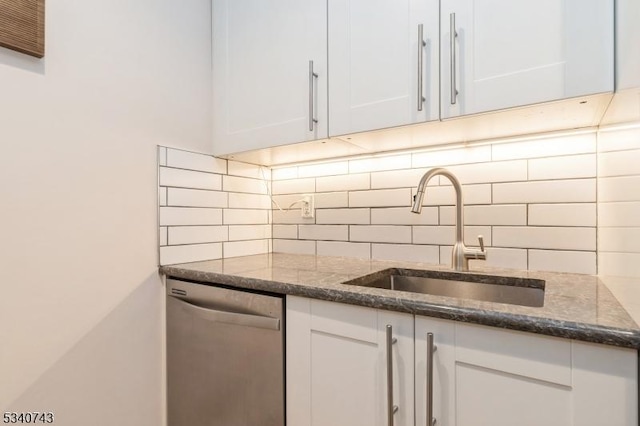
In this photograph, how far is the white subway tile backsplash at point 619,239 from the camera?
27.7 inches

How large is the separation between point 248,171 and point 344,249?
24.3 inches

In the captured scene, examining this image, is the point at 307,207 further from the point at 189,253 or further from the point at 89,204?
the point at 89,204

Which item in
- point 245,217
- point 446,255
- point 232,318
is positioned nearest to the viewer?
point 232,318

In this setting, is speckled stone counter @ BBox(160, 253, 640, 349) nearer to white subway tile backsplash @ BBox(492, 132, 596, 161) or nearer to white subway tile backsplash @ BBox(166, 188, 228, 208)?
white subway tile backsplash @ BBox(166, 188, 228, 208)

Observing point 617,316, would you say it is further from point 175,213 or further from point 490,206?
point 175,213

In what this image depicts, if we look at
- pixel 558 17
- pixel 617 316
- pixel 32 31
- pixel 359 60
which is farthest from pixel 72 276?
pixel 558 17

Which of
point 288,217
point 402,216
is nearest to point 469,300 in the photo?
point 402,216

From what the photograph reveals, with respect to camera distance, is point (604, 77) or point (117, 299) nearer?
point (604, 77)

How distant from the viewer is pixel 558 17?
822 millimetres

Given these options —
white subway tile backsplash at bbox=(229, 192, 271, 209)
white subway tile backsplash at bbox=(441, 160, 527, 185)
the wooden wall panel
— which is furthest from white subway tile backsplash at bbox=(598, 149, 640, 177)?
the wooden wall panel

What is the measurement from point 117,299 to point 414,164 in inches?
48.4

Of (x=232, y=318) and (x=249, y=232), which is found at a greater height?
(x=249, y=232)

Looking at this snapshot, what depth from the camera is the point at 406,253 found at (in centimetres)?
141

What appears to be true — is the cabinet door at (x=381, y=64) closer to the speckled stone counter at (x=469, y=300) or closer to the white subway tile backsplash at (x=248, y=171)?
the speckled stone counter at (x=469, y=300)
